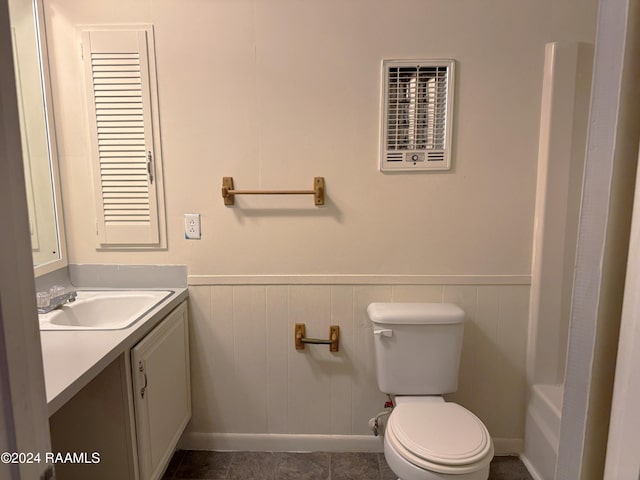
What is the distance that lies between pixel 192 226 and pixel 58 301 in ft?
2.07

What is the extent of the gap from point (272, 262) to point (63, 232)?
3.37 ft

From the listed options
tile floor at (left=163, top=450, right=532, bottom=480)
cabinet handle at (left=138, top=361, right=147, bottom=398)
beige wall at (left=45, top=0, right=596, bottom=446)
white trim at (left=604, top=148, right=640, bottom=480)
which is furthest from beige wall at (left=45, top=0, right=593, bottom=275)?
white trim at (left=604, top=148, right=640, bottom=480)

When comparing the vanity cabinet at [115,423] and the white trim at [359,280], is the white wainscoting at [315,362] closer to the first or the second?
the white trim at [359,280]

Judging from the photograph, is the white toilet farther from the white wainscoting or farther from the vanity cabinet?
the vanity cabinet

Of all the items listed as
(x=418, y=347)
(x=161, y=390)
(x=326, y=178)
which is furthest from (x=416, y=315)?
(x=161, y=390)

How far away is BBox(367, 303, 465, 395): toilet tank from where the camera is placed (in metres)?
1.74

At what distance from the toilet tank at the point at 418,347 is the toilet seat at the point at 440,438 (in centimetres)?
16

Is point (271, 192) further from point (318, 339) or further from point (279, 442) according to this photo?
point (279, 442)

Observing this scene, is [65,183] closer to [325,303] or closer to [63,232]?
[63,232]

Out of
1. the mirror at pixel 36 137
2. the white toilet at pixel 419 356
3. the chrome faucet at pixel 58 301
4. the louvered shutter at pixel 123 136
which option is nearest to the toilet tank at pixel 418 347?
the white toilet at pixel 419 356

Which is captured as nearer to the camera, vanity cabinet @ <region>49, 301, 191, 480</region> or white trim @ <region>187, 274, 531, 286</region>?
vanity cabinet @ <region>49, 301, 191, 480</region>

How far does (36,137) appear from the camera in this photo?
1.77 m

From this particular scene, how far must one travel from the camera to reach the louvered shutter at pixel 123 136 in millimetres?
1780

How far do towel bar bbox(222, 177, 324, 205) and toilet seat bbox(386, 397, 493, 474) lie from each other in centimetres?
98
